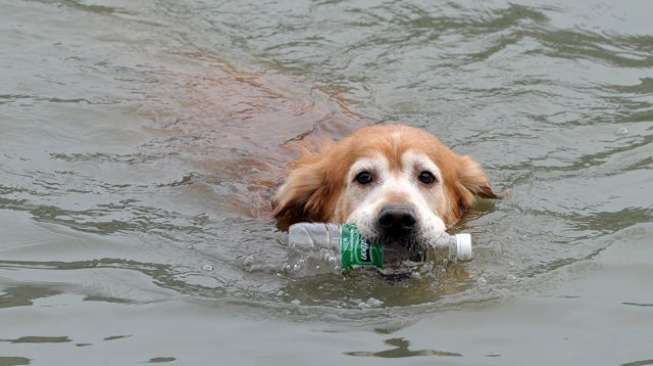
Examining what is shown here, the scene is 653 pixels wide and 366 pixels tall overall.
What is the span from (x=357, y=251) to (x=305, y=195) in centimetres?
108

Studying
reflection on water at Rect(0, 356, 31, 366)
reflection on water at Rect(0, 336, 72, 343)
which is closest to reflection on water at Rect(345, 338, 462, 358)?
reflection on water at Rect(0, 336, 72, 343)

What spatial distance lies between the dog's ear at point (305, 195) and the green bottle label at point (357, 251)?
2.90ft

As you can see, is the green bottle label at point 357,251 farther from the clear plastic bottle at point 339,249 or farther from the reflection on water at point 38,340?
the reflection on water at point 38,340

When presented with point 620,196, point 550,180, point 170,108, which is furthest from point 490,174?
point 170,108

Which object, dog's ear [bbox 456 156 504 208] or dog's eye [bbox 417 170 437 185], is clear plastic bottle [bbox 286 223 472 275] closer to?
dog's eye [bbox 417 170 437 185]

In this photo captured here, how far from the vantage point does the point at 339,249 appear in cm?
597

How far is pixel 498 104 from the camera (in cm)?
881

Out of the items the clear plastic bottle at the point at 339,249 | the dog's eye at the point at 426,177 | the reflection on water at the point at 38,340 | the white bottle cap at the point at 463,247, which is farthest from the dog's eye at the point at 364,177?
the reflection on water at the point at 38,340

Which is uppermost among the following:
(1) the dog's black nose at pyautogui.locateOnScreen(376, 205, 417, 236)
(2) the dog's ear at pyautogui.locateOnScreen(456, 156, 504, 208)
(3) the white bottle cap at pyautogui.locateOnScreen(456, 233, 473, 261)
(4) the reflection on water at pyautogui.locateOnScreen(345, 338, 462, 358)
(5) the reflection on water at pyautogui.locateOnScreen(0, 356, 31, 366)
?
(2) the dog's ear at pyautogui.locateOnScreen(456, 156, 504, 208)

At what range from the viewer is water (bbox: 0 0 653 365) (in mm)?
5129

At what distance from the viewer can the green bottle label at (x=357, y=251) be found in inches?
232

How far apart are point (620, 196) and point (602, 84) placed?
7.50 ft

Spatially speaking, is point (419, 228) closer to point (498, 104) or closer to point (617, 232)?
point (617, 232)

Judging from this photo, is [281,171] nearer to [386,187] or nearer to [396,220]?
[386,187]
